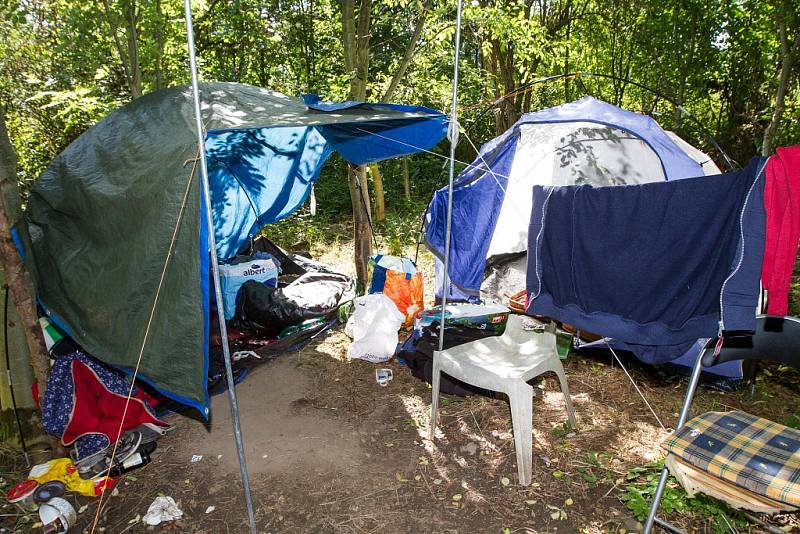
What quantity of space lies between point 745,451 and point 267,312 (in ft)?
12.2

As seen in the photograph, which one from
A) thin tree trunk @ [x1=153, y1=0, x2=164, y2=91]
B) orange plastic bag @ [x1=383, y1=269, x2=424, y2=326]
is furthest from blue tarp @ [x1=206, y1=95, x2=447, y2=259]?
thin tree trunk @ [x1=153, y1=0, x2=164, y2=91]

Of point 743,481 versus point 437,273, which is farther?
point 437,273

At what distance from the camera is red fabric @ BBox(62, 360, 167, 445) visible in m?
2.95

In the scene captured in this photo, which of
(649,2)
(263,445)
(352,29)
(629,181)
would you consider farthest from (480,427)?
(649,2)

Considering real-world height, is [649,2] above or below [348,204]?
above

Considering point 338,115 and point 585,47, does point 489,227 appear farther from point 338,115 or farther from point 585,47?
point 585,47

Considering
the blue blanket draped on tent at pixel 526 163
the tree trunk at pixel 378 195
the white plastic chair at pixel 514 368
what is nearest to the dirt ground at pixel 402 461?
the white plastic chair at pixel 514 368

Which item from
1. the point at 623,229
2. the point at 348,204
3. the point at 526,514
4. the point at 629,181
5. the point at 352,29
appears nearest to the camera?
the point at 526,514

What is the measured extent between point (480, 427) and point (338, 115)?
7.31 ft

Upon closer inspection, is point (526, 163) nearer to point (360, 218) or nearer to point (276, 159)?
point (360, 218)

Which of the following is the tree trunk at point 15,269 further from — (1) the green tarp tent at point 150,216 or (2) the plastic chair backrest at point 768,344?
(2) the plastic chair backrest at point 768,344

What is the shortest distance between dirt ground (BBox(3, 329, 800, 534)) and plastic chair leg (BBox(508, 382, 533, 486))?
10cm

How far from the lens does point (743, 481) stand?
1.62 meters

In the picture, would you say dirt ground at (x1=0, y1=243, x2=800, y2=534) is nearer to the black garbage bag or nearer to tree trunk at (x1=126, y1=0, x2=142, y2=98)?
the black garbage bag
